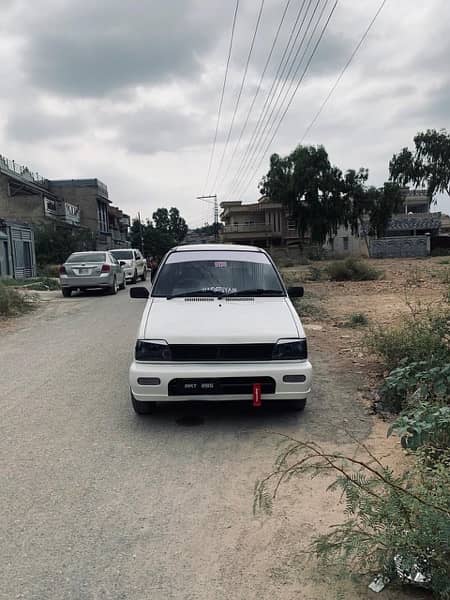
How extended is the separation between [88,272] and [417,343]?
562 inches

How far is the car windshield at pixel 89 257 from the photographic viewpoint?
18.3 meters

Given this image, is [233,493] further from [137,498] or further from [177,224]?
[177,224]

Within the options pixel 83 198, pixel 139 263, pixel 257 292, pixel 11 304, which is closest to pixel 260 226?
pixel 83 198

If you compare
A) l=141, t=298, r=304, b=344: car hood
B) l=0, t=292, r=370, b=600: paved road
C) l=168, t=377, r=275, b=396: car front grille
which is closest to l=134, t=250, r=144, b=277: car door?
l=0, t=292, r=370, b=600: paved road

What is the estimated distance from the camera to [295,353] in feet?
15.4

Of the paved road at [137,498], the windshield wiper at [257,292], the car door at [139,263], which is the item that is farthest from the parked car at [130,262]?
the windshield wiper at [257,292]

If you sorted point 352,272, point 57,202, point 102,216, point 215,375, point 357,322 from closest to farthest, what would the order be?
point 215,375, point 357,322, point 352,272, point 57,202, point 102,216

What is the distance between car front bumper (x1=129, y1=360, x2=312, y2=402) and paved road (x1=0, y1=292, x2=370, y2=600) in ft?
1.08

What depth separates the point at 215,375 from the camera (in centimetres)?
450

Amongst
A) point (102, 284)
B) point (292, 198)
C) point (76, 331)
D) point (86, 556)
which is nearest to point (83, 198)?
point (292, 198)

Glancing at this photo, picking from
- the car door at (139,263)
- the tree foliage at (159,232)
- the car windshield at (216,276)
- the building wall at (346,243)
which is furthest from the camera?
the tree foliage at (159,232)

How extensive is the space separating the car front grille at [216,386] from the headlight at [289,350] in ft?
0.78

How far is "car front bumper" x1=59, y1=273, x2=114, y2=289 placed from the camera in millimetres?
17969

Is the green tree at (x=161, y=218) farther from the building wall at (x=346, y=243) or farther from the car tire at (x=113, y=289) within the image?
the car tire at (x=113, y=289)
